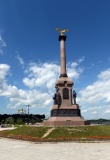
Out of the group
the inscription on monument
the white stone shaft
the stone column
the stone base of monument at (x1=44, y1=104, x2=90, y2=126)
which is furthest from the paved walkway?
the white stone shaft

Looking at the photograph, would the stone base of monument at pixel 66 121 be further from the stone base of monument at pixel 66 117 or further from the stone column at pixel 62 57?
the stone column at pixel 62 57

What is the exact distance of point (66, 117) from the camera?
27.1 metres

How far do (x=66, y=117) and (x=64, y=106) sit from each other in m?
1.64

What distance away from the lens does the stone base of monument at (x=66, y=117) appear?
26466 mm

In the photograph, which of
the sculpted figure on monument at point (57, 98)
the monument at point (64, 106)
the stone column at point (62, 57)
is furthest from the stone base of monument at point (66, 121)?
the stone column at point (62, 57)

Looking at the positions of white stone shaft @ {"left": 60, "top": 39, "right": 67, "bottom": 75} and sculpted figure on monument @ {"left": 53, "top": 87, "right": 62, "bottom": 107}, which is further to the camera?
white stone shaft @ {"left": 60, "top": 39, "right": 67, "bottom": 75}

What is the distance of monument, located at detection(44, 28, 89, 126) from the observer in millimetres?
26719

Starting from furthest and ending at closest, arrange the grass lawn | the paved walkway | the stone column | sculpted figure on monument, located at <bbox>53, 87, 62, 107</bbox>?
the stone column < sculpted figure on monument, located at <bbox>53, 87, 62, 107</bbox> < the grass lawn < the paved walkway

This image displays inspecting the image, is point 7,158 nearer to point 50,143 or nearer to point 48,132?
point 50,143

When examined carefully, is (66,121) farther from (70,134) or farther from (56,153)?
(56,153)

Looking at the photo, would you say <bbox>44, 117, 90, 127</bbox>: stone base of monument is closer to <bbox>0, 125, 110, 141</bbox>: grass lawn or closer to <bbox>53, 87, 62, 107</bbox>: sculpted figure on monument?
<bbox>53, 87, 62, 107</bbox>: sculpted figure on monument

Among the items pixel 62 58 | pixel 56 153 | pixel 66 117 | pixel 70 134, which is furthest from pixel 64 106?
pixel 56 153

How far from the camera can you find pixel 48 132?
21797 mm

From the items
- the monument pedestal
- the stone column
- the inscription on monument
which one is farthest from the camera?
the stone column
